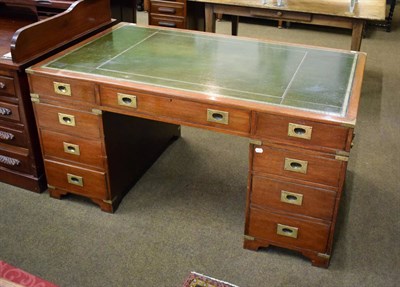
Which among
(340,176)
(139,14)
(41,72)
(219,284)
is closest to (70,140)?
(41,72)

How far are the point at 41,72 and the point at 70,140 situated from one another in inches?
13.9

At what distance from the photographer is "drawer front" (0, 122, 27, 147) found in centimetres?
238

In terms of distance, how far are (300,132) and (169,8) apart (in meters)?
2.63

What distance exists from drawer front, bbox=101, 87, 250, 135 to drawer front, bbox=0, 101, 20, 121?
546mm

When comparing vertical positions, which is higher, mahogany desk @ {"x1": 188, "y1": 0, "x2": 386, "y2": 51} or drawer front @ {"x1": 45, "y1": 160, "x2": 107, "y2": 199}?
mahogany desk @ {"x1": 188, "y1": 0, "x2": 386, "y2": 51}

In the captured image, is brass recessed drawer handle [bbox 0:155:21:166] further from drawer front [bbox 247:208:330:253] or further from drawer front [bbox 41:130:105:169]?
drawer front [bbox 247:208:330:253]

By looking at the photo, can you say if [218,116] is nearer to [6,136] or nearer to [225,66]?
[225,66]

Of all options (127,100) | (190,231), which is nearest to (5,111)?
(127,100)

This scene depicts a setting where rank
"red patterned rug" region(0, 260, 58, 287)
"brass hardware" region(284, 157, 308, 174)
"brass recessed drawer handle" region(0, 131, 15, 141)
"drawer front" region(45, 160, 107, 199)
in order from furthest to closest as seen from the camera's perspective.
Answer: "brass recessed drawer handle" region(0, 131, 15, 141) → "drawer front" region(45, 160, 107, 199) → "brass hardware" region(284, 157, 308, 174) → "red patterned rug" region(0, 260, 58, 287)

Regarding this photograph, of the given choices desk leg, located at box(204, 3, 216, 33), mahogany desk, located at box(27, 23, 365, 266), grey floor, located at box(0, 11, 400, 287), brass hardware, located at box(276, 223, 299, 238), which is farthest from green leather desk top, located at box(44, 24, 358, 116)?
desk leg, located at box(204, 3, 216, 33)

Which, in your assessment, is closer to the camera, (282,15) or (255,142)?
(255,142)

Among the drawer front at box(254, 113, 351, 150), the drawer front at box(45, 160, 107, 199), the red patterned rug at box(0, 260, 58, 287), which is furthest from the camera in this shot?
the drawer front at box(45, 160, 107, 199)

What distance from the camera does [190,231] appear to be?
227 centimetres

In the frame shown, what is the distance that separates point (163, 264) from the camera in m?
2.07
